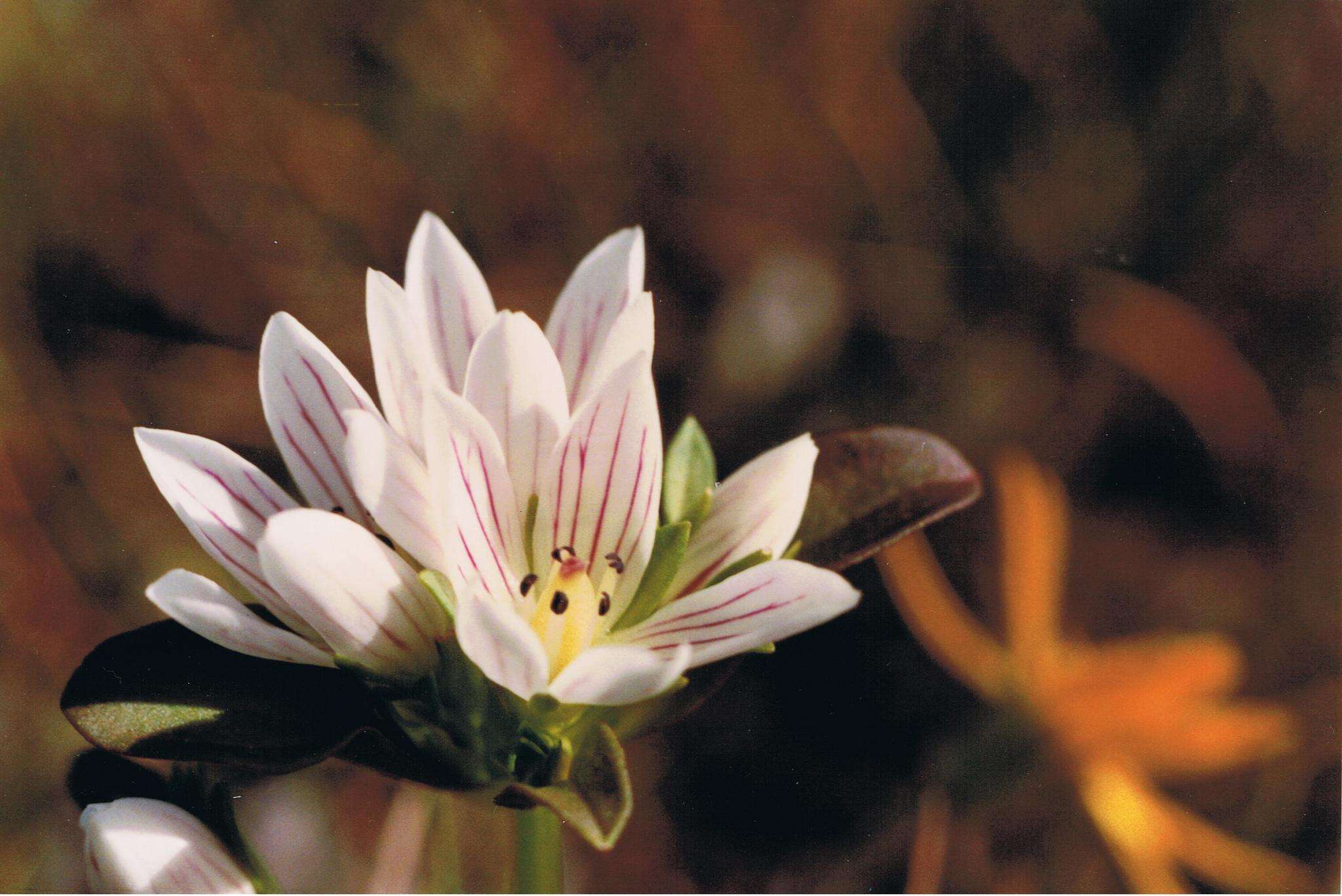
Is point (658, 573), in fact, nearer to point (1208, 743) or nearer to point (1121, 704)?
point (1121, 704)

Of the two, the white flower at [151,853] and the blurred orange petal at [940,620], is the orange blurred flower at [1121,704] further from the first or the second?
the white flower at [151,853]

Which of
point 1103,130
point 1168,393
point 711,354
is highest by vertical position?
point 1103,130

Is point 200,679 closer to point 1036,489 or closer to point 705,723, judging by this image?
point 705,723

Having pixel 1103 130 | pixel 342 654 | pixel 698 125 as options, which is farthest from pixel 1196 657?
pixel 342 654

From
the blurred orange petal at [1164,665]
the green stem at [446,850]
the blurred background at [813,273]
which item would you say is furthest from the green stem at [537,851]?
the blurred orange petal at [1164,665]

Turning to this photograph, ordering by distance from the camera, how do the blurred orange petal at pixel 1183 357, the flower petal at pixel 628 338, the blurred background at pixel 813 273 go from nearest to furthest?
the flower petal at pixel 628 338
the blurred background at pixel 813 273
the blurred orange petal at pixel 1183 357

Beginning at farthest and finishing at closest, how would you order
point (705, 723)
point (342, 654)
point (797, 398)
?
point (797, 398), point (705, 723), point (342, 654)
